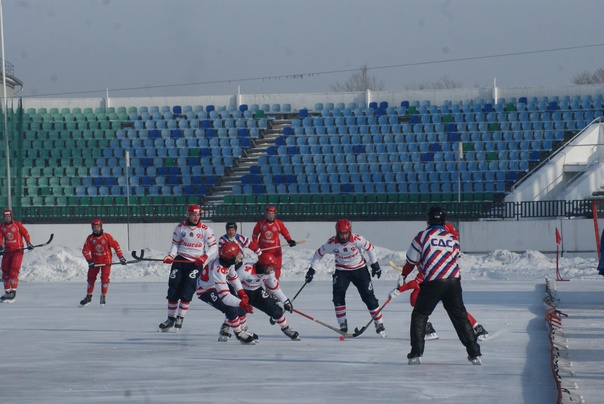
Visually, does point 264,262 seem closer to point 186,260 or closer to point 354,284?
point 354,284

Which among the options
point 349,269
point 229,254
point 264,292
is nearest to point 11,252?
point 264,292

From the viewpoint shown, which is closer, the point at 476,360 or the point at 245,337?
the point at 476,360

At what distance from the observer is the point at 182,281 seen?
16172mm

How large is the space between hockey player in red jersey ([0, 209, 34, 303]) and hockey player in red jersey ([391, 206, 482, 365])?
11.6m

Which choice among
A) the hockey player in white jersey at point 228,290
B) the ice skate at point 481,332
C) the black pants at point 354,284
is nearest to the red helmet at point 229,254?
the hockey player in white jersey at point 228,290

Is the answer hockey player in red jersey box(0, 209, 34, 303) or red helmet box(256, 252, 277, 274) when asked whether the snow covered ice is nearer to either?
hockey player in red jersey box(0, 209, 34, 303)

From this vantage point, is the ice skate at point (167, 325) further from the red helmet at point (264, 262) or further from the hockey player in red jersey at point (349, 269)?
the red helmet at point (264, 262)

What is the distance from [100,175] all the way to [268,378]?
3232 cm

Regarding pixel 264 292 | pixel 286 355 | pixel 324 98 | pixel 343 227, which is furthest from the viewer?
pixel 324 98

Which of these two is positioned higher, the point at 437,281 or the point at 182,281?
the point at 437,281

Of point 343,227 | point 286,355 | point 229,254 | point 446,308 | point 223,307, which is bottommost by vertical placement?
point 286,355

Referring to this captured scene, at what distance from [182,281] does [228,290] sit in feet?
8.70

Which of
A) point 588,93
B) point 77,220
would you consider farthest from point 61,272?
point 588,93

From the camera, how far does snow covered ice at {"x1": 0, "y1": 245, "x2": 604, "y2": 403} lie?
33.2 ft
